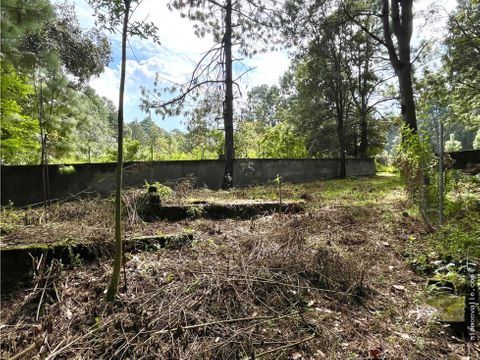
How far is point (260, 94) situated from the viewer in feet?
49.2

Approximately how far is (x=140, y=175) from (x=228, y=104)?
3466 mm

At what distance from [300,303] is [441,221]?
2.56 meters

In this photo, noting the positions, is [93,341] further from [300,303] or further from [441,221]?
[441,221]

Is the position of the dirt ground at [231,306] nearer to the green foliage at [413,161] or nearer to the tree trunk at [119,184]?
the tree trunk at [119,184]

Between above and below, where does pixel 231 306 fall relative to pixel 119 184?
below

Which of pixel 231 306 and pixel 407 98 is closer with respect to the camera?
pixel 231 306

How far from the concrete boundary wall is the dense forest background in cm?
54

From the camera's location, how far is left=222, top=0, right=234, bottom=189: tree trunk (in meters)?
9.23

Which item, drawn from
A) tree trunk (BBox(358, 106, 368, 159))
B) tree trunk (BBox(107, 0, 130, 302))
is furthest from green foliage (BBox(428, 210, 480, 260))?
tree trunk (BBox(358, 106, 368, 159))

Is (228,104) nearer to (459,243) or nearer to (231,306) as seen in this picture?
(459,243)

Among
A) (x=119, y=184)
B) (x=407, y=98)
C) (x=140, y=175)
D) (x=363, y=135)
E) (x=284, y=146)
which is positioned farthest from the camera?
(x=284, y=146)

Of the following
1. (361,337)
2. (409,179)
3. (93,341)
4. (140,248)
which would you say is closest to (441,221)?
(409,179)

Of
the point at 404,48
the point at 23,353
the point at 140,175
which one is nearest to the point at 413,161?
the point at 404,48

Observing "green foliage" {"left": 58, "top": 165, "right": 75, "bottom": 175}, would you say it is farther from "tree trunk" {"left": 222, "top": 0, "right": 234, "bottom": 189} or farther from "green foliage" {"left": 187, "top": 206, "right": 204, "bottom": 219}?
"tree trunk" {"left": 222, "top": 0, "right": 234, "bottom": 189}
